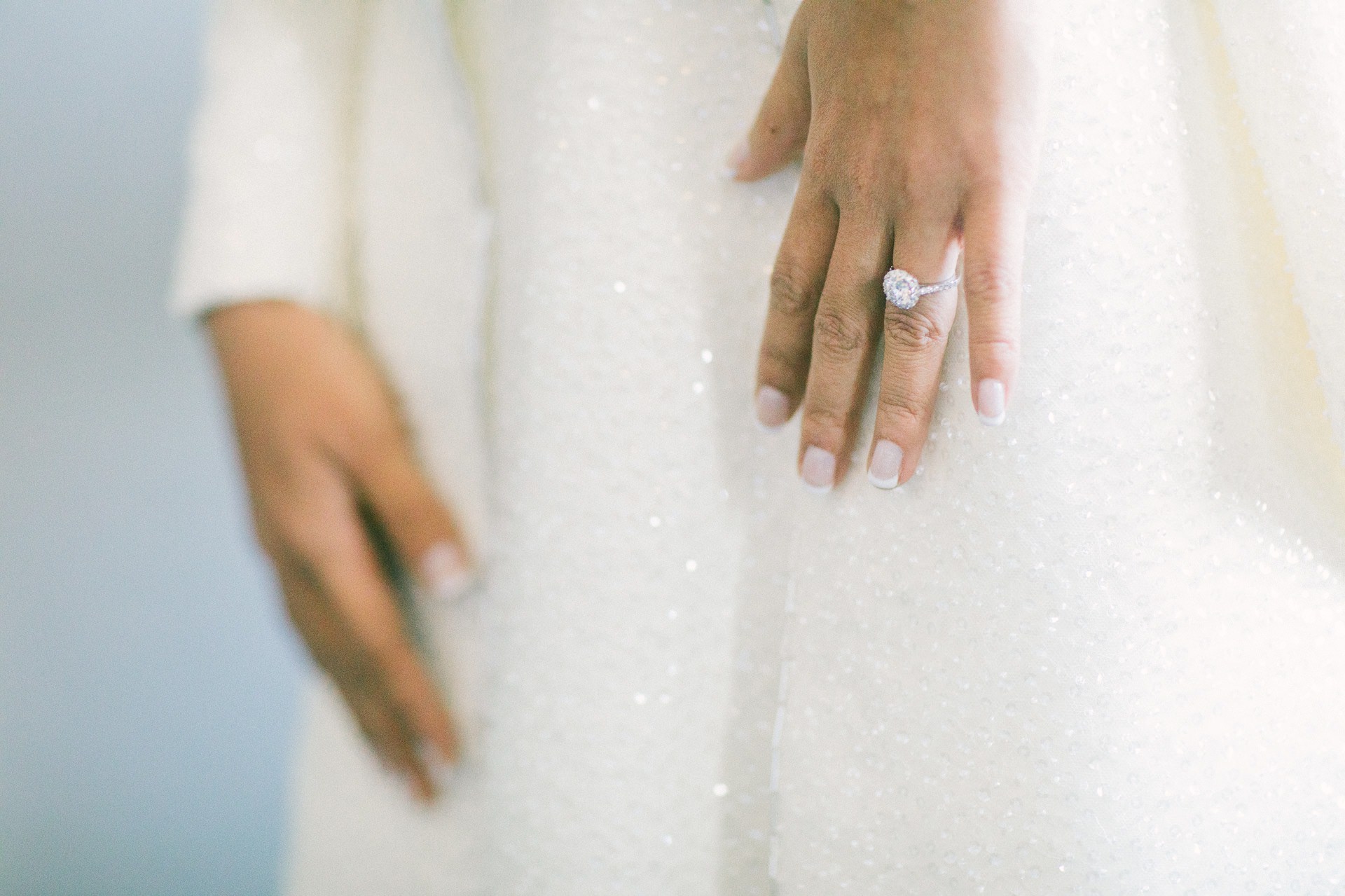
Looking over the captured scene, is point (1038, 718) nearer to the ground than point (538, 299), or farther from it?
nearer to the ground

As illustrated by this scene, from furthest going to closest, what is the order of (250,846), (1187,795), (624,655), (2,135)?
(250,846)
(2,135)
(624,655)
(1187,795)

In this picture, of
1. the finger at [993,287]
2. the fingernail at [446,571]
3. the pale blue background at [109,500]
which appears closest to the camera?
the finger at [993,287]

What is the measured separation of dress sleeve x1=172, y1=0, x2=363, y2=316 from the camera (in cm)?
48

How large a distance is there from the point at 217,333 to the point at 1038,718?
492mm

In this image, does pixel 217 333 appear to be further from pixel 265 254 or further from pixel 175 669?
pixel 175 669

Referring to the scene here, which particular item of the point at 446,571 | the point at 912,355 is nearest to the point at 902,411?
the point at 912,355

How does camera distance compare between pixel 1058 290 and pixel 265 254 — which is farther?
pixel 265 254

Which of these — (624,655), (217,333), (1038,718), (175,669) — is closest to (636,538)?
(624,655)

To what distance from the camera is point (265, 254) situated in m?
0.48

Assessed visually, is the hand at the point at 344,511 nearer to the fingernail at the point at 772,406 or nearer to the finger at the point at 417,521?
the finger at the point at 417,521

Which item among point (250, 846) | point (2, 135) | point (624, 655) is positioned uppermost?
point (2, 135)

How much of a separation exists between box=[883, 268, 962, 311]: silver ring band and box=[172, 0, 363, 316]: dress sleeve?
0.35 m

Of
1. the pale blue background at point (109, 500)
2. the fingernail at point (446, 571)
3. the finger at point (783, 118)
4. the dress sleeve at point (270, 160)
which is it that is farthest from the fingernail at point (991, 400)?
the pale blue background at point (109, 500)

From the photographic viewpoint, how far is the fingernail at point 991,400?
0.30 meters
